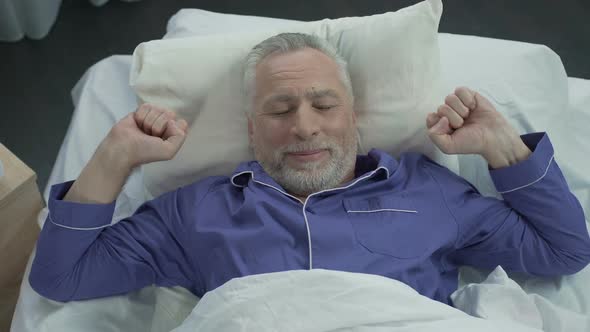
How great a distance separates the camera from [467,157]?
5.06ft

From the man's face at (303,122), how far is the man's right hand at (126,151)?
0.61 ft

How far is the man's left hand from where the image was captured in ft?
4.33

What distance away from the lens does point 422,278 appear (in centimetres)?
Answer: 126

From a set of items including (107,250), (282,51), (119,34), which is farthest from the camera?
(119,34)

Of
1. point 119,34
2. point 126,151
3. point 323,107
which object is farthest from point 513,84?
point 119,34

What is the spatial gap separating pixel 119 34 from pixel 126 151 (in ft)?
4.52

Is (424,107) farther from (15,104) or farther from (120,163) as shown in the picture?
(15,104)

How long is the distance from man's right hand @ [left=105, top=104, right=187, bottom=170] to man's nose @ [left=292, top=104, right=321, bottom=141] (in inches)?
9.5

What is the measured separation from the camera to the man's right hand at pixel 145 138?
130cm

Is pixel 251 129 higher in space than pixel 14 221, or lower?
higher

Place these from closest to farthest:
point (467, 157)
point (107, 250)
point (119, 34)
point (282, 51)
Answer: point (107, 250) → point (282, 51) → point (467, 157) → point (119, 34)

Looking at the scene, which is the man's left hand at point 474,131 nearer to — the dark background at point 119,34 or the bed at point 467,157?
the bed at point 467,157

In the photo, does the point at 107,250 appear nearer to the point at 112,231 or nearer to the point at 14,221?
the point at 112,231

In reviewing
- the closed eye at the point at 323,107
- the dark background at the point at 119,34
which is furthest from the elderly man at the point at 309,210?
the dark background at the point at 119,34
